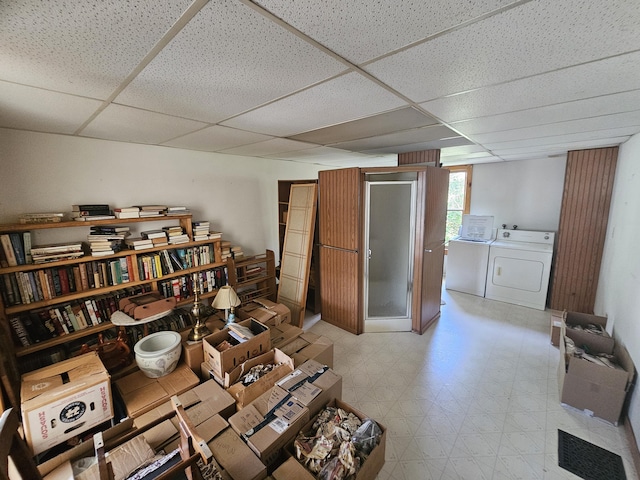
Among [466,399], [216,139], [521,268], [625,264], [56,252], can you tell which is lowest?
[466,399]

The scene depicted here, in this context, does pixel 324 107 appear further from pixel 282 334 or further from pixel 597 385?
pixel 597 385

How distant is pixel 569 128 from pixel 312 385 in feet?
9.48

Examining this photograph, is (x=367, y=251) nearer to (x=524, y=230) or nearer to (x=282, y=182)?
(x=282, y=182)

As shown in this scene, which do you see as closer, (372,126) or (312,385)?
(312,385)

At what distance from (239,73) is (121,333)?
241 centimetres

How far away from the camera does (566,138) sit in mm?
2617

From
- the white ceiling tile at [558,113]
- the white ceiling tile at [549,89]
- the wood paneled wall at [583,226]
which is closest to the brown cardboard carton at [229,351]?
the white ceiling tile at [549,89]

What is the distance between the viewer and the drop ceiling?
2.44ft

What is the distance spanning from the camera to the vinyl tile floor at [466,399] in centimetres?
173

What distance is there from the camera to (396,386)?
94.4 inches

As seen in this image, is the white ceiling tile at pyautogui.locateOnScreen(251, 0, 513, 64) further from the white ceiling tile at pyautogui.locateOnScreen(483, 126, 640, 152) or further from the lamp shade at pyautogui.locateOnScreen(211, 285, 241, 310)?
the white ceiling tile at pyautogui.locateOnScreen(483, 126, 640, 152)

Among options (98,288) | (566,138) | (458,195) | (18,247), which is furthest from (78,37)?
(458,195)

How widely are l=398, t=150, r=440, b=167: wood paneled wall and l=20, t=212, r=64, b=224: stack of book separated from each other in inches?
156

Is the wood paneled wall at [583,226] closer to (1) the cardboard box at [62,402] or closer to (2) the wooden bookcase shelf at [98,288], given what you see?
(2) the wooden bookcase shelf at [98,288]
